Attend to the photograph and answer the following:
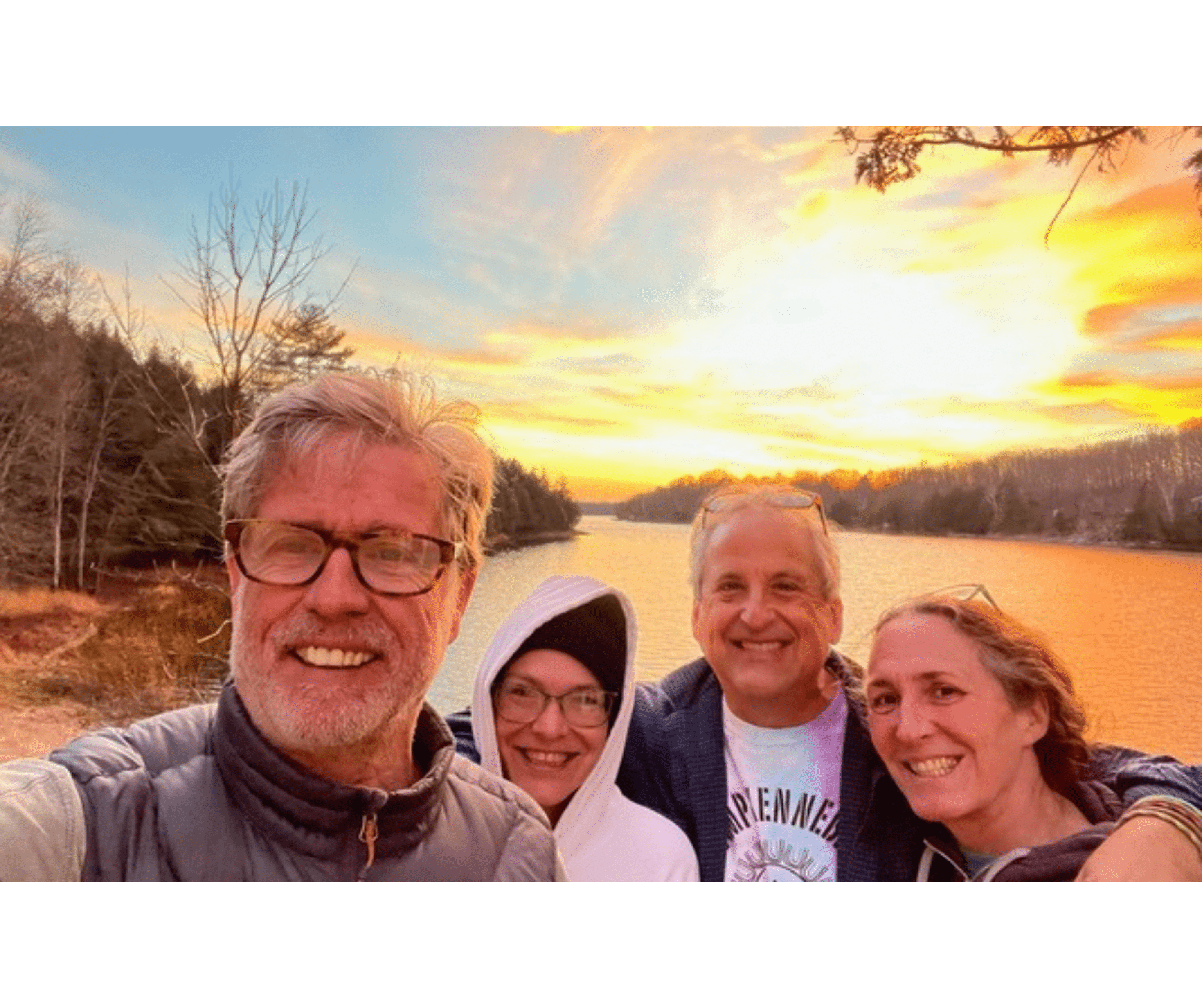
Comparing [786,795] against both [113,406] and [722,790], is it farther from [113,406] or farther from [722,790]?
[113,406]

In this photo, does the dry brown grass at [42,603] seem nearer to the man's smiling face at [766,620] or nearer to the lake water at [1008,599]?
the lake water at [1008,599]

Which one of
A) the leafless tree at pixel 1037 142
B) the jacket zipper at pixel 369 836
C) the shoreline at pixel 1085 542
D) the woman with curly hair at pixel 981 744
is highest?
the leafless tree at pixel 1037 142

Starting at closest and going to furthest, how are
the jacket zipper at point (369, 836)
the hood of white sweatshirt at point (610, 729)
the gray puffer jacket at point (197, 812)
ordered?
the gray puffer jacket at point (197, 812) < the jacket zipper at point (369, 836) < the hood of white sweatshirt at point (610, 729)

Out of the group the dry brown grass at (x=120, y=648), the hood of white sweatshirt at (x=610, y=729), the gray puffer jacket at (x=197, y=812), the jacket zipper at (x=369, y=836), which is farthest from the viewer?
the dry brown grass at (x=120, y=648)

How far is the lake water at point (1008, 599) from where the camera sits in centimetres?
282

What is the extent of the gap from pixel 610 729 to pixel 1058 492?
1.48 meters

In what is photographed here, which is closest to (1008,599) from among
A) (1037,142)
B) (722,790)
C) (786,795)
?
(786,795)

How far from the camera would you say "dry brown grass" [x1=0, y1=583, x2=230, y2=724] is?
9.72 ft

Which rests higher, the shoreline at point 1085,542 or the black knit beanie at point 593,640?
the shoreline at point 1085,542

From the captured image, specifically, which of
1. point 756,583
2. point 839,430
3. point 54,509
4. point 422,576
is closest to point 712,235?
point 839,430

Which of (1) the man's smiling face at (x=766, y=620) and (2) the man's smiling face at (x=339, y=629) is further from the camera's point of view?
(1) the man's smiling face at (x=766, y=620)

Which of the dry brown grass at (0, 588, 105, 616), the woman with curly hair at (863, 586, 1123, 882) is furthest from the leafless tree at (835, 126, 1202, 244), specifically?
the dry brown grass at (0, 588, 105, 616)

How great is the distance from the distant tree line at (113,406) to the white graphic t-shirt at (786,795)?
0.79 meters

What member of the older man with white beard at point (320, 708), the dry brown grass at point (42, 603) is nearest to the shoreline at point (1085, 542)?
the older man with white beard at point (320, 708)
